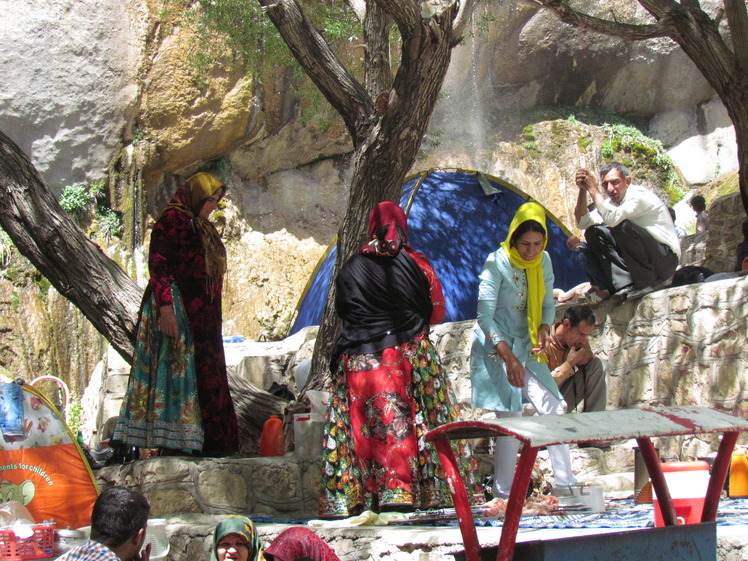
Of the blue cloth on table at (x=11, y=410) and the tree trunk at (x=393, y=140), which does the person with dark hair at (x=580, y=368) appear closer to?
the tree trunk at (x=393, y=140)

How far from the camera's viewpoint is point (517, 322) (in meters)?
4.99

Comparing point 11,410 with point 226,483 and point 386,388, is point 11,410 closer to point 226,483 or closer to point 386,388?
point 226,483

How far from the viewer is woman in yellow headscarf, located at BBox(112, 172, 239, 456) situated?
5.04 meters

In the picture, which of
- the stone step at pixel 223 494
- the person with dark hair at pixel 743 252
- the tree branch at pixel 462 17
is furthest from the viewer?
the person with dark hair at pixel 743 252

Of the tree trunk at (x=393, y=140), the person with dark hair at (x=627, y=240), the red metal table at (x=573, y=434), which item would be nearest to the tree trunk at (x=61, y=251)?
the tree trunk at (x=393, y=140)

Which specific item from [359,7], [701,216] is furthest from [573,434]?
[701,216]

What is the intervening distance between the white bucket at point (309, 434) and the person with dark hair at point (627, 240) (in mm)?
2526

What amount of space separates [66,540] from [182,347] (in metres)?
1.56

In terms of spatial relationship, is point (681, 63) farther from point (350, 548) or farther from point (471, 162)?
point (350, 548)

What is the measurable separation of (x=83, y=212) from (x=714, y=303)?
33.7ft

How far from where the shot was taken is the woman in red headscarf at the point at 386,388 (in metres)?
4.38

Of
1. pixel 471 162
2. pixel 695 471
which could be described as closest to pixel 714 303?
pixel 695 471

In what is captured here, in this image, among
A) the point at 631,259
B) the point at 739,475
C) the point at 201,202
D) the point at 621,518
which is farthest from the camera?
the point at 631,259

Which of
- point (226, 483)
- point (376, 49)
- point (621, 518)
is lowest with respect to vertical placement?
point (621, 518)
